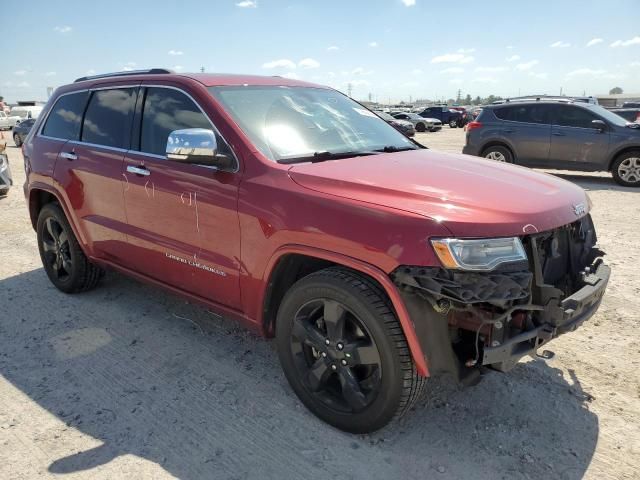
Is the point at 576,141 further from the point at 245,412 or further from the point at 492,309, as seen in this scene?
the point at 245,412

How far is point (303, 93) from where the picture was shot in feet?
12.3

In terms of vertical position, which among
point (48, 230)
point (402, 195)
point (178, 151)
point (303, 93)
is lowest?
point (48, 230)

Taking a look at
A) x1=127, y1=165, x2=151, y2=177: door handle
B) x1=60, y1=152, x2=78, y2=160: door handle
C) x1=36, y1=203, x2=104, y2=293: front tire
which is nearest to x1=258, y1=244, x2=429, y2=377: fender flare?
x1=127, y1=165, x2=151, y2=177: door handle

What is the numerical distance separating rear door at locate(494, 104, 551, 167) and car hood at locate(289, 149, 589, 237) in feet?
28.8

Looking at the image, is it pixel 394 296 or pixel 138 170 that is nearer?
pixel 394 296

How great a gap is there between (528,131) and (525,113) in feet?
1.56

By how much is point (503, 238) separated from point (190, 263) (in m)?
1.97

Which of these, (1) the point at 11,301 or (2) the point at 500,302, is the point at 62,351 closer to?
(1) the point at 11,301

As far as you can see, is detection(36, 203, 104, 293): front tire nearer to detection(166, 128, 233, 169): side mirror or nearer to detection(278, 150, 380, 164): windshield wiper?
detection(166, 128, 233, 169): side mirror

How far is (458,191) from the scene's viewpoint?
255 cm

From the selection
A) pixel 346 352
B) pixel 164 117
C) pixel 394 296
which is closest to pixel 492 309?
pixel 394 296

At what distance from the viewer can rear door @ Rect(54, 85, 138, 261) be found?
3.83 m

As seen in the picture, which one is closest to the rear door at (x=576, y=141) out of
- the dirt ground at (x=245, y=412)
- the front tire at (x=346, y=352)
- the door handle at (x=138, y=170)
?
the dirt ground at (x=245, y=412)

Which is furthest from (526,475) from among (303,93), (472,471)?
(303,93)
